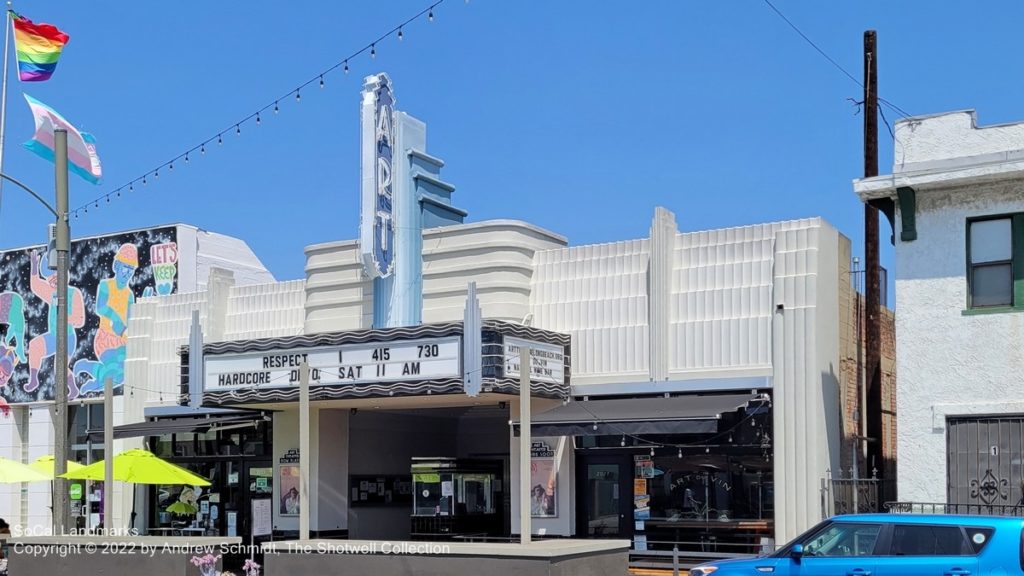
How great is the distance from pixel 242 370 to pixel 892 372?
12.0m

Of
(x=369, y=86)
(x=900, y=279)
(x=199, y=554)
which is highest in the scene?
(x=369, y=86)

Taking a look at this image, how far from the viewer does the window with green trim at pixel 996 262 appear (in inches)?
678

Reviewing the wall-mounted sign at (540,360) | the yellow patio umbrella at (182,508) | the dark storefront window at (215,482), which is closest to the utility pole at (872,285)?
the wall-mounted sign at (540,360)

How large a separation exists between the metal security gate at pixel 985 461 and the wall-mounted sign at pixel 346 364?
24.9 ft

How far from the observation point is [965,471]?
17.4 m

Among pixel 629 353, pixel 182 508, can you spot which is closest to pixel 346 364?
pixel 629 353

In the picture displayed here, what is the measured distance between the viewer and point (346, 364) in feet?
70.9

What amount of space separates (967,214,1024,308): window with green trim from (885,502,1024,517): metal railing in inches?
107

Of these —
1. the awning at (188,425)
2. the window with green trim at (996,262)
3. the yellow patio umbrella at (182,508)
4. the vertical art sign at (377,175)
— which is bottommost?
the yellow patio umbrella at (182,508)

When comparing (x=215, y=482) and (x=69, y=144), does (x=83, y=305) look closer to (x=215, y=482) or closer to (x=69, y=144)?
(x=215, y=482)

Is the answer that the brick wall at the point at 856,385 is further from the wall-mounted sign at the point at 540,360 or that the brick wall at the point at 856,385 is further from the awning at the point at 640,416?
the wall-mounted sign at the point at 540,360

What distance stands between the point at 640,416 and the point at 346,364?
5173 mm

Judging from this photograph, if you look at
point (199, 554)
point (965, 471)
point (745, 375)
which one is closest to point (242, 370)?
point (199, 554)

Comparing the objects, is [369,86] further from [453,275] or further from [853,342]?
[853,342]
